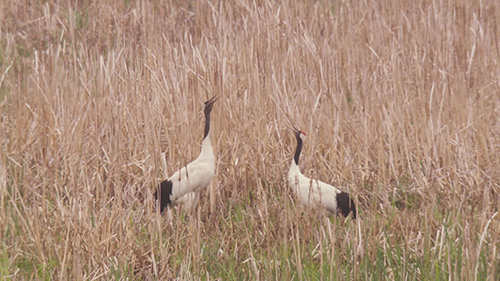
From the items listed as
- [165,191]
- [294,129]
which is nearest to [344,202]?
[294,129]

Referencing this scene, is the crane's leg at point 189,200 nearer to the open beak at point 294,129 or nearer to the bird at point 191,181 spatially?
the bird at point 191,181

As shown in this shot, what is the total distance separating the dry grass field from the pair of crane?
96 mm

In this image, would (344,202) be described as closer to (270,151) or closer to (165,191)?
(270,151)

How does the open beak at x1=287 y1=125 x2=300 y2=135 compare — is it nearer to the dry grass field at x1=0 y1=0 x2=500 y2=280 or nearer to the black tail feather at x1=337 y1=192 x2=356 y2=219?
the dry grass field at x1=0 y1=0 x2=500 y2=280

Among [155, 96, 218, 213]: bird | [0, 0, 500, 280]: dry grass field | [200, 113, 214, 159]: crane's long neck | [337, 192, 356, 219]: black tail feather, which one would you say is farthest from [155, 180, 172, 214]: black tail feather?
[337, 192, 356, 219]: black tail feather

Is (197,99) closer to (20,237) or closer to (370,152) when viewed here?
(370,152)

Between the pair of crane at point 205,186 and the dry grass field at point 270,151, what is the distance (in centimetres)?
10

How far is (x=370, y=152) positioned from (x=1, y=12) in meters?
3.96

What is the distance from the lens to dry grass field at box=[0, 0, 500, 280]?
3498 mm

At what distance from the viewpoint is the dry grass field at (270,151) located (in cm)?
350

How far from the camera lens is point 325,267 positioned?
321cm

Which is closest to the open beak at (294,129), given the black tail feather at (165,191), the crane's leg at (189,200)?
the crane's leg at (189,200)

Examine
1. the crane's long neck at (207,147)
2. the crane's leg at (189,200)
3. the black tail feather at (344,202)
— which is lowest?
the crane's leg at (189,200)

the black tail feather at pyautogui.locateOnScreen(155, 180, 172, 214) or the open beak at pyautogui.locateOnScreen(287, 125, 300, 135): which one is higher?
the open beak at pyautogui.locateOnScreen(287, 125, 300, 135)
